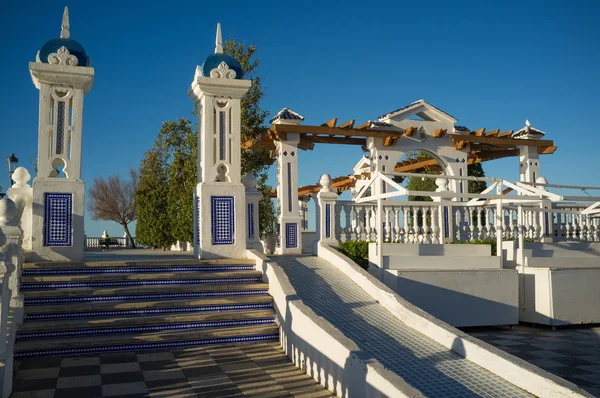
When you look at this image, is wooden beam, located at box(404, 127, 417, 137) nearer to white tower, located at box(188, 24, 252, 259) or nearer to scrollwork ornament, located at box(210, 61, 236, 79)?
white tower, located at box(188, 24, 252, 259)

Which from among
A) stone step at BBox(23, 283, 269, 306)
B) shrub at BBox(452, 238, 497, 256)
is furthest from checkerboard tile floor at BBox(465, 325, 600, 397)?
stone step at BBox(23, 283, 269, 306)

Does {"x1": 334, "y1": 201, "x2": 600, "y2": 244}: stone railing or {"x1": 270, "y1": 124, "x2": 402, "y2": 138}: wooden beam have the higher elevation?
{"x1": 270, "y1": 124, "x2": 402, "y2": 138}: wooden beam

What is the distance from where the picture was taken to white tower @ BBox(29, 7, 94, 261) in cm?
844

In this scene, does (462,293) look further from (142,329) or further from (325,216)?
(142,329)

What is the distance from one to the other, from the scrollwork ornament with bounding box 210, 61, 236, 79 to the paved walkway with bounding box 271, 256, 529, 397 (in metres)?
3.34

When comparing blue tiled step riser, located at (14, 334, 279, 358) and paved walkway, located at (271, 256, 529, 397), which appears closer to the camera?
paved walkway, located at (271, 256, 529, 397)

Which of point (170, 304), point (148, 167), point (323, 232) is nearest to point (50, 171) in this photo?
point (170, 304)

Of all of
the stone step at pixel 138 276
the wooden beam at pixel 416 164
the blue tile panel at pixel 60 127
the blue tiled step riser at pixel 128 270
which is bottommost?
the stone step at pixel 138 276

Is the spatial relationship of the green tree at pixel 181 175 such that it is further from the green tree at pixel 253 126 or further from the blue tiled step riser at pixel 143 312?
the blue tiled step riser at pixel 143 312

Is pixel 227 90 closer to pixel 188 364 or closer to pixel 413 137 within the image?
pixel 188 364

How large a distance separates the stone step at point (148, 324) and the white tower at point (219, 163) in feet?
6.51

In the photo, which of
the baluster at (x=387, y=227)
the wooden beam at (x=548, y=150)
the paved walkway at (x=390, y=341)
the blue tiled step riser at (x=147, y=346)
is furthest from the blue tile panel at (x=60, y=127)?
the wooden beam at (x=548, y=150)

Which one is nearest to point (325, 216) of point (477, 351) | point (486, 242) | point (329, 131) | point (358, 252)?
point (358, 252)

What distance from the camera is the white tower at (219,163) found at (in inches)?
366
